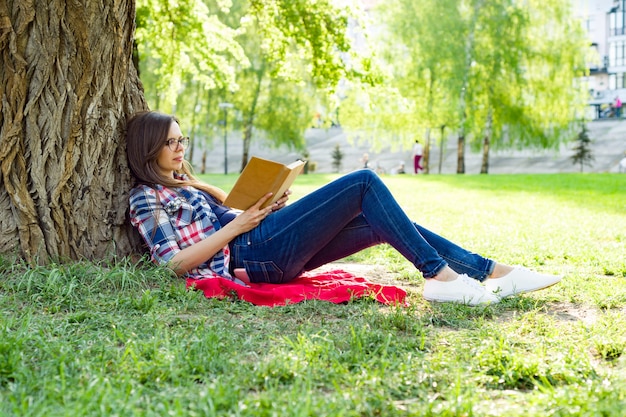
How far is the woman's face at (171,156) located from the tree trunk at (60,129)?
1.08 ft

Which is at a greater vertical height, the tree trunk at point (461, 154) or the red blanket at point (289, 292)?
the red blanket at point (289, 292)

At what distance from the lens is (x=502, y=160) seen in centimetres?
4359

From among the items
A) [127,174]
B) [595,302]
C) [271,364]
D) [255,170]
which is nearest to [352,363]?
[271,364]

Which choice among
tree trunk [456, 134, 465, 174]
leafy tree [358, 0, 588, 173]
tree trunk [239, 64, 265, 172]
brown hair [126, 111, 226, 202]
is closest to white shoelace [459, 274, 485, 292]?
brown hair [126, 111, 226, 202]

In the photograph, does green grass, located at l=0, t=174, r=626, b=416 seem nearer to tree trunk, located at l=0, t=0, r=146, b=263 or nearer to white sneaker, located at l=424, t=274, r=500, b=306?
white sneaker, located at l=424, t=274, r=500, b=306

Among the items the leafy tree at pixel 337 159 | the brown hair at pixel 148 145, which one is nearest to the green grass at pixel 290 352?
the brown hair at pixel 148 145

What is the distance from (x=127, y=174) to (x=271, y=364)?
7.20 ft

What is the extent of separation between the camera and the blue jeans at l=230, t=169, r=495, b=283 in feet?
12.6

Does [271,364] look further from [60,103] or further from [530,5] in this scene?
[530,5]

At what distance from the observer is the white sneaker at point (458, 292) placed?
380 cm

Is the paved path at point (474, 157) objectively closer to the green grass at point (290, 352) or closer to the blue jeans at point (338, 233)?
the blue jeans at point (338, 233)

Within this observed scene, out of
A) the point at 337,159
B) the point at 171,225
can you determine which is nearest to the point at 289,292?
the point at 171,225

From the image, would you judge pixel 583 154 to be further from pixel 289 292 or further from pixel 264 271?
pixel 289 292

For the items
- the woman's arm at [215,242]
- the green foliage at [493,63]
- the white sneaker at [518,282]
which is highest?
the green foliage at [493,63]
